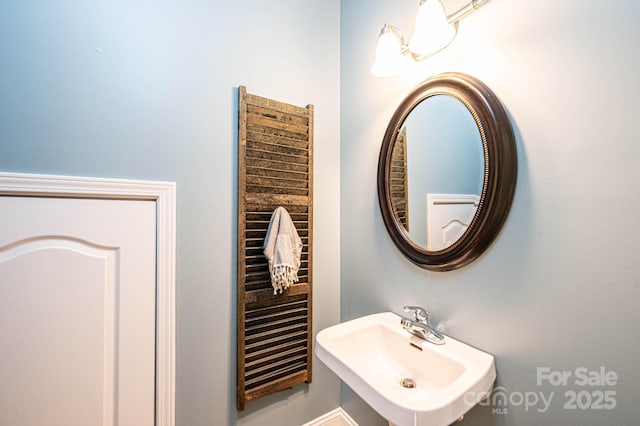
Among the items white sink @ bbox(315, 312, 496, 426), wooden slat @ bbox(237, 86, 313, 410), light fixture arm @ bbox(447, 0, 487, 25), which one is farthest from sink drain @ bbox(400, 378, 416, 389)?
light fixture arm @ bbox(447, 0, 487, 25)

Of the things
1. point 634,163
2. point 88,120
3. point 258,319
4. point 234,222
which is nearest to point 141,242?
point 234,222

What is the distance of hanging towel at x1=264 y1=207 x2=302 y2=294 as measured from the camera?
1.25 metres

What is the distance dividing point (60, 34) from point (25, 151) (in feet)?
1.50

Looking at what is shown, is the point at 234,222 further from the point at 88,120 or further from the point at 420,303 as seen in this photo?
the point at 420,303

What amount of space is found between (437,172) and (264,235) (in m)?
0.88

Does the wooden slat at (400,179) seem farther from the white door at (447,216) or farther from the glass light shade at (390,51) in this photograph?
the glass light shade at (390,51)

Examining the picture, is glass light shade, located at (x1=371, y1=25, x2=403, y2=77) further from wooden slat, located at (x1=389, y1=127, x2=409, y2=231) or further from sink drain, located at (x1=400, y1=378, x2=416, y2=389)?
sink drain, located at (x1=400, y1=378, x2=416, y2=389)

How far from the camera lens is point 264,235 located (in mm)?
1337

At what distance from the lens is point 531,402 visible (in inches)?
31.6

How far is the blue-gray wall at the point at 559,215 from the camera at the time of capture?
0.65 metres

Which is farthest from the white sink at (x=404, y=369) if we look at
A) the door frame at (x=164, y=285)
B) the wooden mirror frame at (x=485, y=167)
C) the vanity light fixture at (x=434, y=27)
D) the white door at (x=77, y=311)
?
the vanity light fixture at (x=434, y=27)

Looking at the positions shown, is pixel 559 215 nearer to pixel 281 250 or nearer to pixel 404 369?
pixel 404 369

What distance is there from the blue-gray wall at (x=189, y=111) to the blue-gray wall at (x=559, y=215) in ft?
2.62

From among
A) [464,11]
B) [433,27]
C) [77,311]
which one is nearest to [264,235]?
[77,311]
